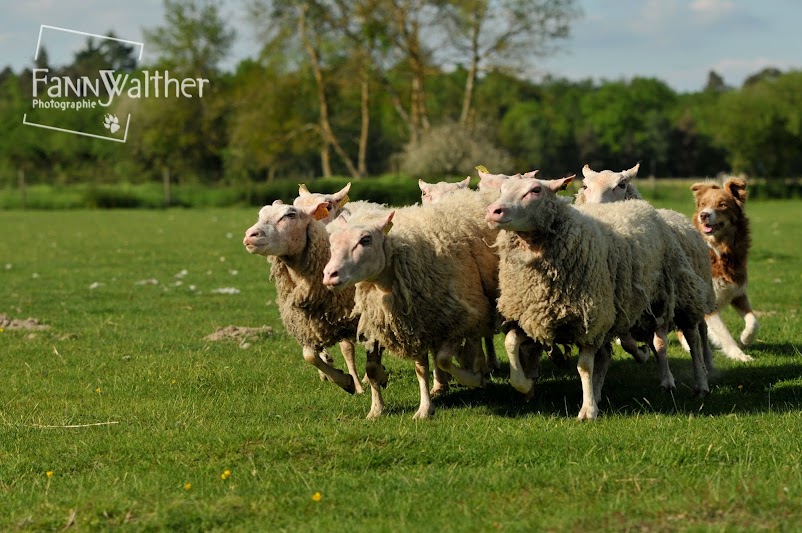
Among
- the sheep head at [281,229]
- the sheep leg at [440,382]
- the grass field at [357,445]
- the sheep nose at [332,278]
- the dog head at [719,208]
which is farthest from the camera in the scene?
the dog head at [719,208]

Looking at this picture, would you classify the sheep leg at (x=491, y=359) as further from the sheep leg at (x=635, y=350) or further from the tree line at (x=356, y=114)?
the tree line at (x=356, y=114)

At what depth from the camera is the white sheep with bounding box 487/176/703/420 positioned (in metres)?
7.23

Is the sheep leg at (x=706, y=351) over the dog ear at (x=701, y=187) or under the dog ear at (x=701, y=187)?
under

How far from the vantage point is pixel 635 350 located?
9812mm

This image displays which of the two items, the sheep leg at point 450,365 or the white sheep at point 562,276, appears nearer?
the white sheep at point 562,276

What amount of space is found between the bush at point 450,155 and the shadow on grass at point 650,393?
4128 centimetres

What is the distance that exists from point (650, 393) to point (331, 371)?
2.68 meters

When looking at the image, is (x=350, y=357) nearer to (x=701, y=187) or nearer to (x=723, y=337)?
(x=723, y=337)

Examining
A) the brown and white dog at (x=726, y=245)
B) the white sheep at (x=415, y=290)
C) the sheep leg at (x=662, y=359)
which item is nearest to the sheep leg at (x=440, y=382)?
the white sheep at (x=415, y=290)

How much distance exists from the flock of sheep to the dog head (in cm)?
153

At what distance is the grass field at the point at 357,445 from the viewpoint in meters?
5.02

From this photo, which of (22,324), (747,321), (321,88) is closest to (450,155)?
(321,88)

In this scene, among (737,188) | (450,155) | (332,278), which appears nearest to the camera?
(332,278)

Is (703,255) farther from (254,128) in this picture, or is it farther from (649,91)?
(649,91)
